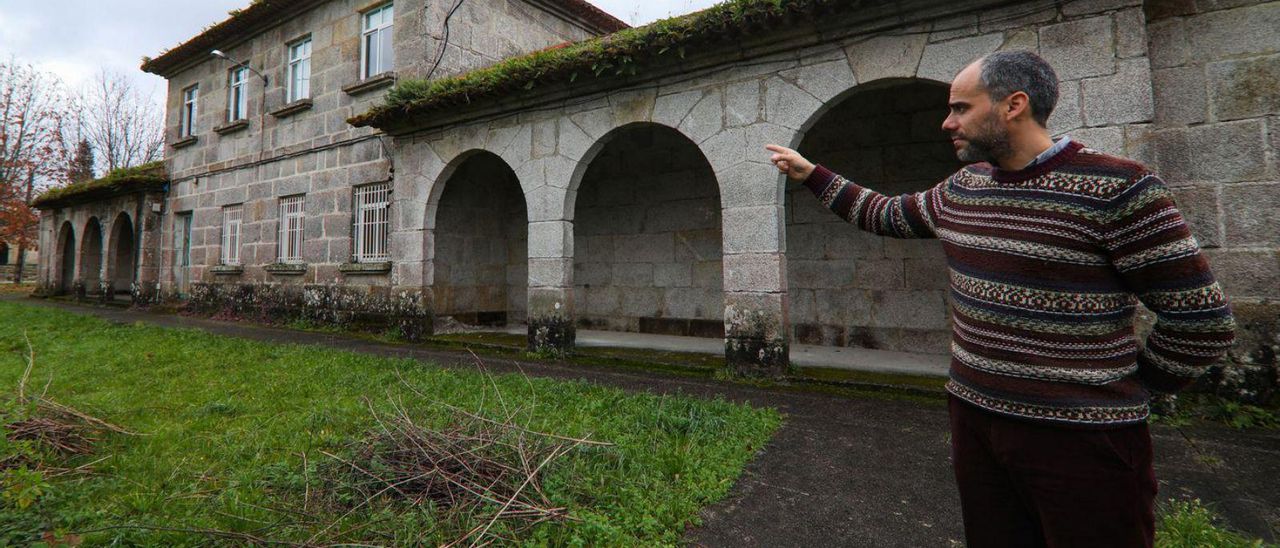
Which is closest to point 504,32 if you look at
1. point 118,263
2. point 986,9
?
point 986,9

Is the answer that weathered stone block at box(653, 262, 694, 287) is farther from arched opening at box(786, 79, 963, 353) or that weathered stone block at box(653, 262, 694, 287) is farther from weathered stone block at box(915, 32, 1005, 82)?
weathered stone block at box(915, 32, 1005, 82)

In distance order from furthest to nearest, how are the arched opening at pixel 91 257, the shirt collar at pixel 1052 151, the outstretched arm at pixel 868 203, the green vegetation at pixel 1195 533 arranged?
the arched opening at pixel 91 257 < the green vegetation at pixel 1195 533 < the outstretched arm at pixel 868 203 < the shirt collar at pixel 1052 151

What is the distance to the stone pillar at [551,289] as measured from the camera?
6551 millimetres

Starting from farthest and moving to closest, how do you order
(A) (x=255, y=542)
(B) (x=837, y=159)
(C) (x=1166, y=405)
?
(B) (x=837, y=159) < (C) (x=1166, y=405) < (A) (x=255, y=542)

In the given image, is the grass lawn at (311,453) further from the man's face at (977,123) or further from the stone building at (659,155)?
the stone building at (659,155)

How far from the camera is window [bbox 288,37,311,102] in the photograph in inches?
404

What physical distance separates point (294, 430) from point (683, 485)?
7.73ft

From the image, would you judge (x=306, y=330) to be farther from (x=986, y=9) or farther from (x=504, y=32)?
(x=986, y=9)

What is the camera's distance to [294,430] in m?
3.31

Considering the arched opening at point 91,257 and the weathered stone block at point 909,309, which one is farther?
the arched opening at point 91,257

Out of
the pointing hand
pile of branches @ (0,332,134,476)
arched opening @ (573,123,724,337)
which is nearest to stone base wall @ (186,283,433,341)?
arched opening @ (573,123,724,337)

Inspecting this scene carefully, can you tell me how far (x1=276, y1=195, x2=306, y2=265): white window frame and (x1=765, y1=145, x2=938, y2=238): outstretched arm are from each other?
1057 centimetres

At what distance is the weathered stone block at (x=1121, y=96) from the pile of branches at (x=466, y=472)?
14.3 ft

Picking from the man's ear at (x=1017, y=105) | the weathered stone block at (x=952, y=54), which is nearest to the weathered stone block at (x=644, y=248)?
the weathered stone block at (x=952, y=54)
